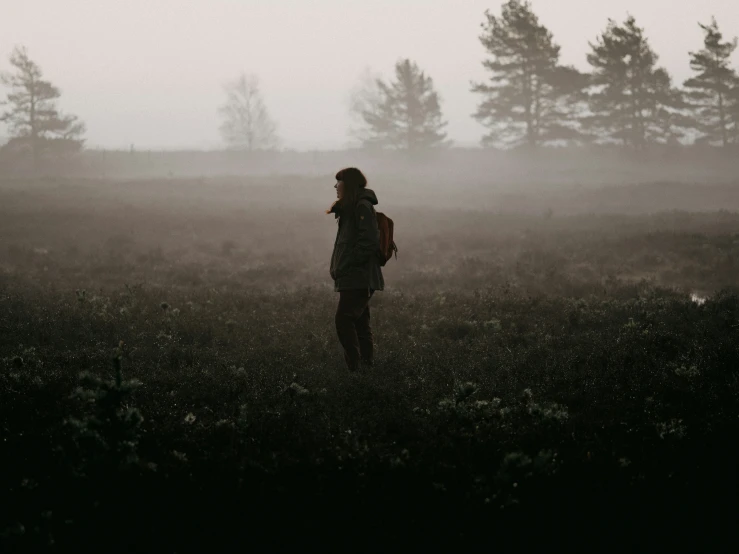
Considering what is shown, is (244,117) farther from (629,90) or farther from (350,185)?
(350,185)

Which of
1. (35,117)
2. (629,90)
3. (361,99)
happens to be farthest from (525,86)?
(35,117)

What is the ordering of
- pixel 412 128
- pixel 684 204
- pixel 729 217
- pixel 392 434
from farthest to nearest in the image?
1. pixel 412 128
2. pixel 684 204
3. pixel 729 217
4. pixel 392 434

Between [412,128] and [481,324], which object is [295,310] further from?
[412,128]

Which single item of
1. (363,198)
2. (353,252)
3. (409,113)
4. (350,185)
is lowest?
(353,252)

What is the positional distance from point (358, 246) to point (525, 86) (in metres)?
44.2

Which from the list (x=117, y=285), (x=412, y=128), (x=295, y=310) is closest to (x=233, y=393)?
(x=295, y=310)

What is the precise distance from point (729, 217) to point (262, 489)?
25.0m

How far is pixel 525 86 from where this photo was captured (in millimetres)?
45969

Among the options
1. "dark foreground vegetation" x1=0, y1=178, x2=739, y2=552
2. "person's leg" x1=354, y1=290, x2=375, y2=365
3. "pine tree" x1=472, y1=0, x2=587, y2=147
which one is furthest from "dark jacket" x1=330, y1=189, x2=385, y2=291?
"pine tree" x1=472, y1=0, x2=587, y2=147

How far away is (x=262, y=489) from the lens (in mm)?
4422

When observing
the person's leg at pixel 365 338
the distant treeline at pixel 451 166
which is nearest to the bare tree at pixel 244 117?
A: the distant treeline at pixel 451 166

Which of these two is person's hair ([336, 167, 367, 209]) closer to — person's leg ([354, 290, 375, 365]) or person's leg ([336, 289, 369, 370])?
person's leg ([336, 289, 369, 370])

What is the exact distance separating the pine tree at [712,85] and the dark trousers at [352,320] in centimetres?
5102

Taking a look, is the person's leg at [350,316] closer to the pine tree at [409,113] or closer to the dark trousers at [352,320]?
the dark trousers at [352,320]
